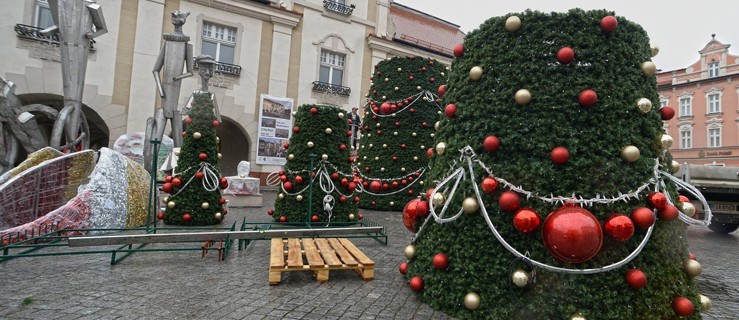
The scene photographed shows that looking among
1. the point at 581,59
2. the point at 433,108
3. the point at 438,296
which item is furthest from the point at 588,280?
the point at 433,108

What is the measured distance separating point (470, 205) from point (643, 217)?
1.15 metres

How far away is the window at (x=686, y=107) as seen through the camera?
3183 cm

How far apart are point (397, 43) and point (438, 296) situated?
60.5 feet

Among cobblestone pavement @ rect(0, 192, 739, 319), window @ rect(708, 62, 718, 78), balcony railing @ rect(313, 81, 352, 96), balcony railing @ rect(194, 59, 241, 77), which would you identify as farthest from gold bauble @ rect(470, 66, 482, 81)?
window @ rect(708, 62, 718, 78)

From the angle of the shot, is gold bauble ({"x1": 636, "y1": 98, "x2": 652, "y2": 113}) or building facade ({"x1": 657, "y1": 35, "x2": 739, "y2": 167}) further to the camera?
building facade ({"x1": 657, "y1": 35, "x2": 739, "y2": 167})

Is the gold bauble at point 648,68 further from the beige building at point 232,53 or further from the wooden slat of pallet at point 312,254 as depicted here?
the beige building at point 232,53

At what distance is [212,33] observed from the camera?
53.0ft

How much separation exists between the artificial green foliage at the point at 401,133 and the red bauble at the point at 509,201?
732 cm

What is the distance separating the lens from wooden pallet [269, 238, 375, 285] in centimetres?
348

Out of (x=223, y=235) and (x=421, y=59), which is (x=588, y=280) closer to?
(x=223, y=235)

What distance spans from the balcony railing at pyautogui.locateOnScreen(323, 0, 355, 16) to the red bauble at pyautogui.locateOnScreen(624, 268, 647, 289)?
60.3 ft

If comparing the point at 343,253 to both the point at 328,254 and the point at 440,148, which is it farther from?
the point at 440,148

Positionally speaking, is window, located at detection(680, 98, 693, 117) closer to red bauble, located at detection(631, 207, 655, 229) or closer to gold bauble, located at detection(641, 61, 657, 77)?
gold bauble, located at detection(641, 61, 657, 77)

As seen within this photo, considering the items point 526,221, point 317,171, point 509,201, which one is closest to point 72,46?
point 317,171
